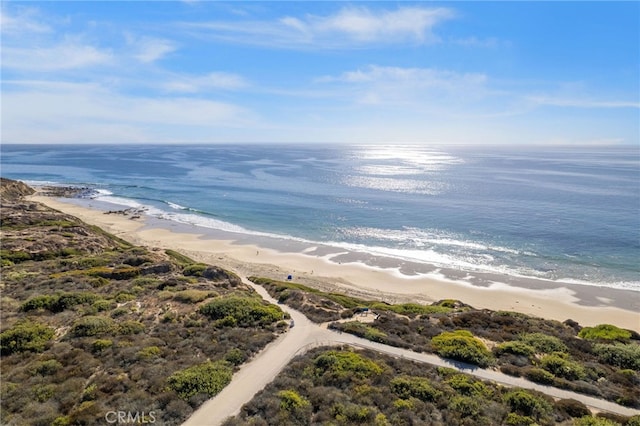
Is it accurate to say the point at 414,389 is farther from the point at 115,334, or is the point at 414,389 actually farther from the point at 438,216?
the point at 438,216

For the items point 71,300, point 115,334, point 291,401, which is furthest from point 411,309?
point 71,300

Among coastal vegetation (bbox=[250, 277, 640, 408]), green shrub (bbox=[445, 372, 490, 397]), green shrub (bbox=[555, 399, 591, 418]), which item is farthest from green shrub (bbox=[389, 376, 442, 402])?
green shrub (bbox=[555, 399, 591, 418])

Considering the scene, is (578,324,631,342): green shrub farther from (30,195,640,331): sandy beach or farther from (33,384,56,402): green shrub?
(33,384,56,402): green shrub

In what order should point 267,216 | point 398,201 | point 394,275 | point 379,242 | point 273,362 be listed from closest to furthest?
1. point 273,362
2. point 394,275
3. point 379,242
4. point 267,216
5. point 398,201

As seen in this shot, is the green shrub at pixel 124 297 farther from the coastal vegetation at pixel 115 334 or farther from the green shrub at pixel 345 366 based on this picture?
the green shrub at pixel 345 366

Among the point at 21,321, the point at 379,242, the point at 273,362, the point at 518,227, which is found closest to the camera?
the point at 273,362

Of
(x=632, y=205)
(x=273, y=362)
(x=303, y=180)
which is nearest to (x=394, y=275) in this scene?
(x=273, y=362)

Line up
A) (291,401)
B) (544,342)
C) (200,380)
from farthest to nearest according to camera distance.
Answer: (544,342) < (200,380) < (291,401)

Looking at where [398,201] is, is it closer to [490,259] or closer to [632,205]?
[490,259]
